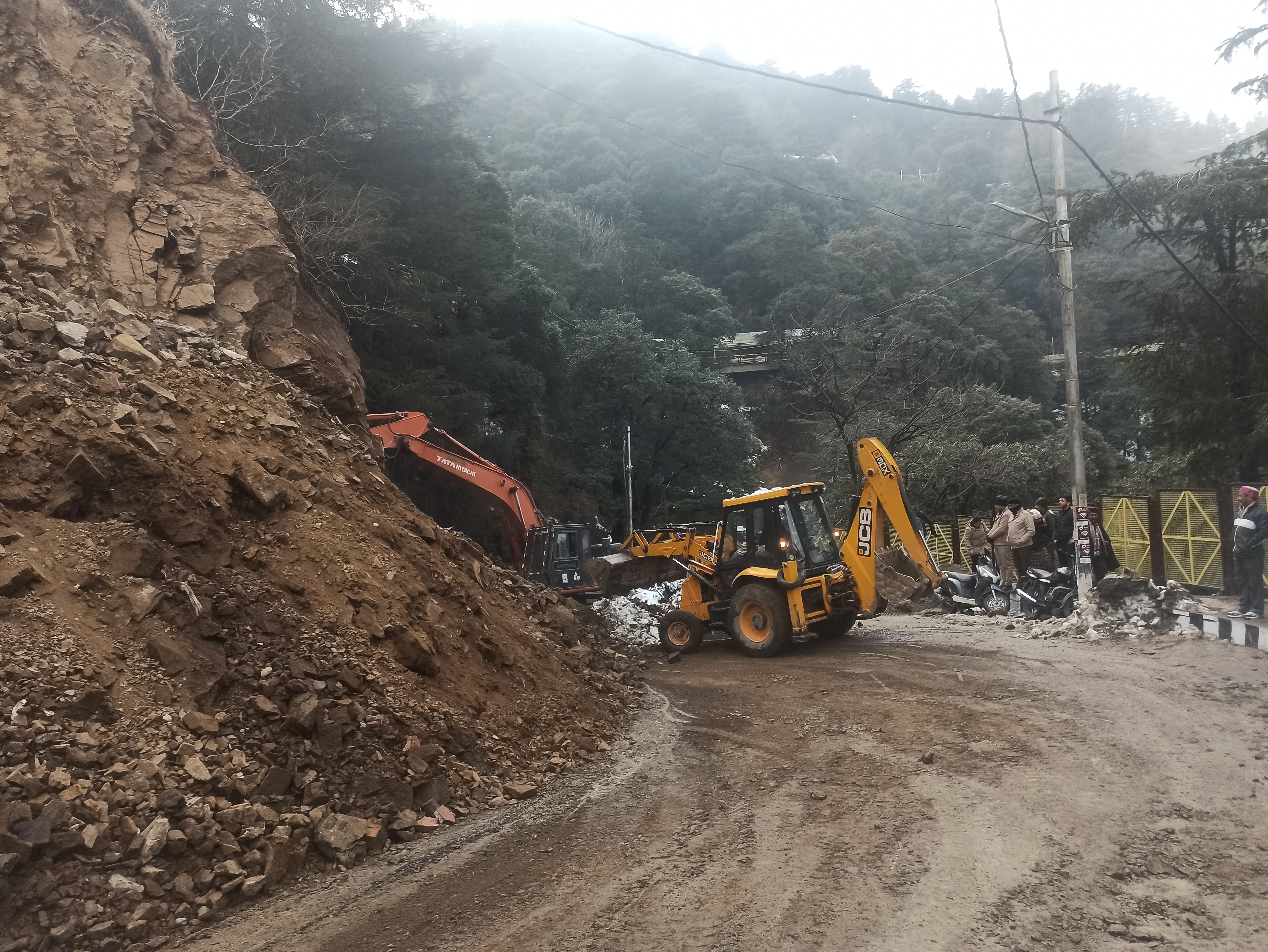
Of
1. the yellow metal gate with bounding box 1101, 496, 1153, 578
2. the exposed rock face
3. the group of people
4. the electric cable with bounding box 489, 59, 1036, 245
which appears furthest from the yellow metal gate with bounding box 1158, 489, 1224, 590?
the exposed rock face

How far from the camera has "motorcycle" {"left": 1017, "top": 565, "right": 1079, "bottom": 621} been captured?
12453 mm

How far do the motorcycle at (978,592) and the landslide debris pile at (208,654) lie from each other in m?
8.19

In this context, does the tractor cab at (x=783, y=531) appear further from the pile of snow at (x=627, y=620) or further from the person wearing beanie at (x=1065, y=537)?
the person wearing beanie at (x=1065, y=537)

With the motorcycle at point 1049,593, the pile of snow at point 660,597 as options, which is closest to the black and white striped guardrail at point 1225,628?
the motorcycle at point 1049,593

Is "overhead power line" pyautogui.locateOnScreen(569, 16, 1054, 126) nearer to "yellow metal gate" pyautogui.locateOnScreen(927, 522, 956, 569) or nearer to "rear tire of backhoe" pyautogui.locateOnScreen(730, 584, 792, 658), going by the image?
"rear tire of backhoe" pyautogui.locateOnScreen(730, 584, 792, 658)

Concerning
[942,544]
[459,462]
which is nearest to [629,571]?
[459,462]

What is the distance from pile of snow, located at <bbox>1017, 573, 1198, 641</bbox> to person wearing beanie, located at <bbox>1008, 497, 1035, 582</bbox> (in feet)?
6.96

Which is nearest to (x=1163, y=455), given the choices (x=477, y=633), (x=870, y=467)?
(x=870, y=467)

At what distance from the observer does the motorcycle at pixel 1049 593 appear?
40.9ft

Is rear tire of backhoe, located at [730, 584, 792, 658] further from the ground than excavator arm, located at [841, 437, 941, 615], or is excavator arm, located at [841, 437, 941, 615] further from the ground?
excavator arm, located at [841, 437, 941, 615]

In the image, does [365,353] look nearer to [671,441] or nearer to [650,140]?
[671,441]

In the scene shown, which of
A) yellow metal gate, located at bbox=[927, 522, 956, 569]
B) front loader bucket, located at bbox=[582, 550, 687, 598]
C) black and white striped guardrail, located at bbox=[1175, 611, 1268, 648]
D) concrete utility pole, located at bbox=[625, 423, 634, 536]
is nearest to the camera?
black and white striped guardrail, located at bbox=[1175, 611, 1268, 648]

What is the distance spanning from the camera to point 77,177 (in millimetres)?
8492

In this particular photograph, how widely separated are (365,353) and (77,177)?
11.9 metres
